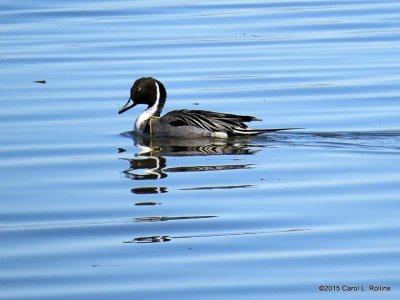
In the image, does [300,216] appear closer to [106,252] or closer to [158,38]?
[106,252]

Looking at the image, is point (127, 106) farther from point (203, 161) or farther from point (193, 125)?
point (203, 161)

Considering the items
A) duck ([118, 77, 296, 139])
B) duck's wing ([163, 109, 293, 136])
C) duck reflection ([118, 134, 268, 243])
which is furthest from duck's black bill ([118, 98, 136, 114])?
duck's wing ([163, 109, 293, 136])

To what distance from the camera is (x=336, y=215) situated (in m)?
9.43

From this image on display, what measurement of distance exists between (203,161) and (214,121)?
4.40 feet

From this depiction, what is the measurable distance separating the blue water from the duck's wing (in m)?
0.12

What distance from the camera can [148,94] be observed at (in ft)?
46.6

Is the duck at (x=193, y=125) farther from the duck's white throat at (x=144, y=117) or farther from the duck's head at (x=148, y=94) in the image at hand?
the duck's head at (x=148, y=94)

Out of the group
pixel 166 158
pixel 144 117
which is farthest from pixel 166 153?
pixel 144 117

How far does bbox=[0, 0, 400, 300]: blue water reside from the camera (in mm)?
8195

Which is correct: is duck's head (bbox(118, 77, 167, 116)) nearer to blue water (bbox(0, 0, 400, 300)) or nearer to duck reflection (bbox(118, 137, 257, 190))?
blue water (bbox(0, 0, 400, 300))

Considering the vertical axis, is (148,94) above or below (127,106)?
above

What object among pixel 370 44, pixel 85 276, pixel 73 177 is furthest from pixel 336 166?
pixel 370 44

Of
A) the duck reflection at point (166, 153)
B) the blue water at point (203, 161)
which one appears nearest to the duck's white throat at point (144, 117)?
the blue water at point (203, 161)

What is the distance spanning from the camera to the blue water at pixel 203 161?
8195 millimetres
